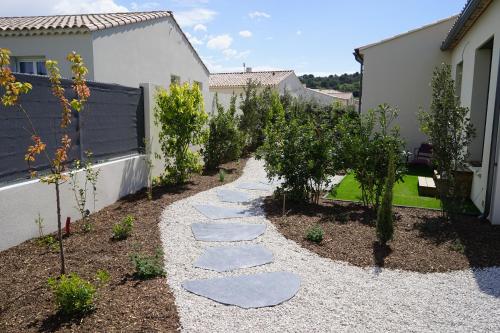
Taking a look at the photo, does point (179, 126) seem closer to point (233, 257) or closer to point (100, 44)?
point (100, 44)

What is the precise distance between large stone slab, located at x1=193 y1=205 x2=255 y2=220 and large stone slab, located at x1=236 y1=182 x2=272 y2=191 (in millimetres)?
1991

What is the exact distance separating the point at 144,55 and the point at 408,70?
377 inches

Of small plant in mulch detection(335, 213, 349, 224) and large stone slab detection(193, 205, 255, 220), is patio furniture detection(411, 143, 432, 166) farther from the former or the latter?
large stone slab detection(193, 205, 255, 220)

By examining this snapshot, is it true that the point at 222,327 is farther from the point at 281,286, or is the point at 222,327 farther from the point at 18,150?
the point at 18,150

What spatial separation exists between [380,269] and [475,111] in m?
5.96

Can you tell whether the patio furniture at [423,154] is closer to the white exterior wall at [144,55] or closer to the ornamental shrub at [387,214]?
the white exterior wall at [144,55]

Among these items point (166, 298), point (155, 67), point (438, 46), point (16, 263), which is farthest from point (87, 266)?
point (438, 46)

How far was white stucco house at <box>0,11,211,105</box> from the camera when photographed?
11.3 metres

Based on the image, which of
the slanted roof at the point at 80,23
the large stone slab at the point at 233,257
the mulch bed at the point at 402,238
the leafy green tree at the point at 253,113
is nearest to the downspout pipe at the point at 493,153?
the mulch bed at the point at 402,238

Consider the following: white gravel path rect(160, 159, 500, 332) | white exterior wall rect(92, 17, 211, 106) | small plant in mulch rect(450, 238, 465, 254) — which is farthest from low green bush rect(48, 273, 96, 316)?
white exterior wall rect(92, 17, 211, 106)

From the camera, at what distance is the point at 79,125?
6883mm

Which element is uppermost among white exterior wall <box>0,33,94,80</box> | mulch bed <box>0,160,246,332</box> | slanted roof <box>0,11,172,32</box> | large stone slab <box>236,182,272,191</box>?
slanted roof <box>0,11,172,32</box>

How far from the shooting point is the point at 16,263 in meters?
4.77

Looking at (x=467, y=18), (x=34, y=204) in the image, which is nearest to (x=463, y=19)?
(x=467, y=18)
